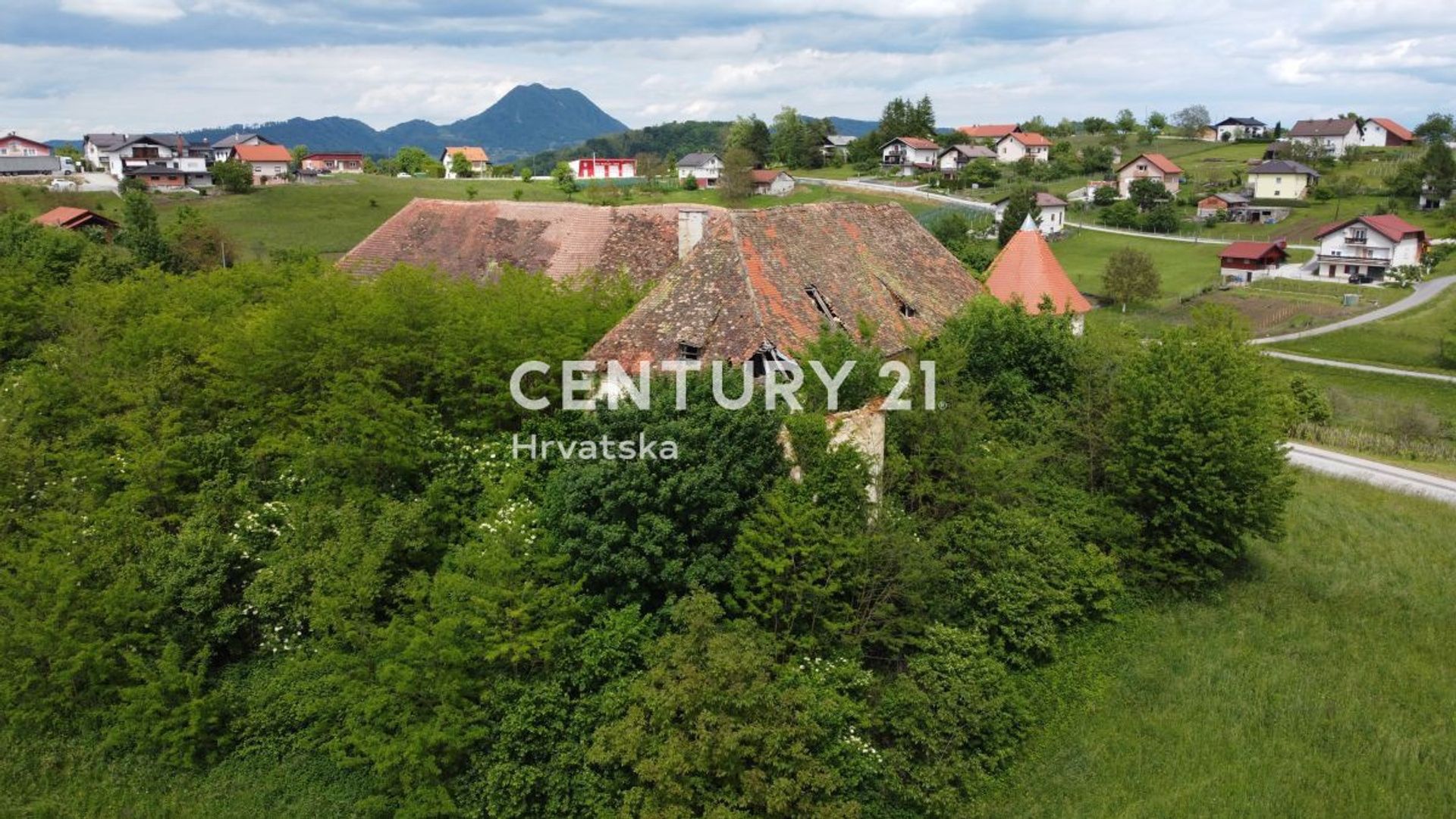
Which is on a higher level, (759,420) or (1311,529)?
(759,420)

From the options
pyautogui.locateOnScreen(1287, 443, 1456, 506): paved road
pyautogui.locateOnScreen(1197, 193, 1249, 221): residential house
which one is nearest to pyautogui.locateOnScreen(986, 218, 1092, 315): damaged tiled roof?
pyautogui.locateOnScreen(1287, 443, 1456, 506): paved road

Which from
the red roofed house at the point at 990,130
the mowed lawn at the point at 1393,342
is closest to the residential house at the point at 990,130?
the red roofed house at the point at 990,130

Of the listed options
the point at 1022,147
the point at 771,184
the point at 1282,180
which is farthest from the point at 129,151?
the point at 1282,180

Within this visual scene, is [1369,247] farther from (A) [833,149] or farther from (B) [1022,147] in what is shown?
(A) [833,149]

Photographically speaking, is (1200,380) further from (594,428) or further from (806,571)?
(594,428)

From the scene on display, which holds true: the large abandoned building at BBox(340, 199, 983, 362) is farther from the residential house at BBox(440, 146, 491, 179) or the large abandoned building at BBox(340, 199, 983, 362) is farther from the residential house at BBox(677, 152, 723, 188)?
the residential house at BBox(440, 146, 491, 179)

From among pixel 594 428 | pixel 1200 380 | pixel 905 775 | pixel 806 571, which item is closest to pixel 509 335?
pixel 594 428
